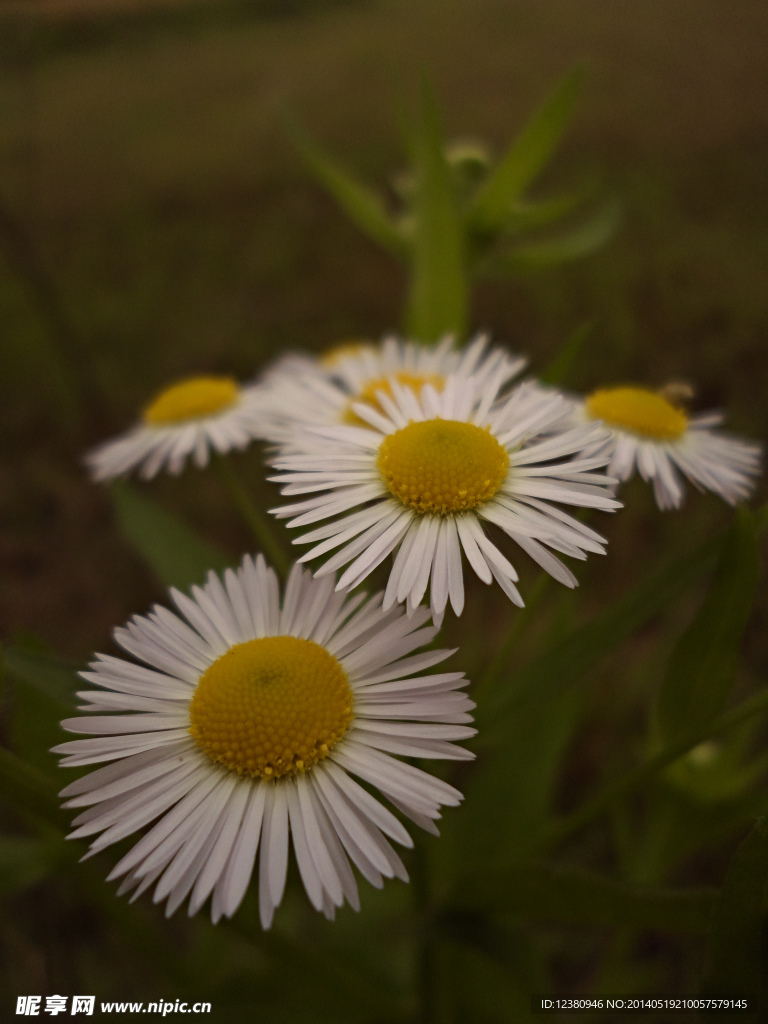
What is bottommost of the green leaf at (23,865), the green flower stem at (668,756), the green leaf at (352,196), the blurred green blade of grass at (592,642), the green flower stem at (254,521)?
the green leaf at (23,865)

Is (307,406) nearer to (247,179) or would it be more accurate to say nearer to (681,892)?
(681,892)

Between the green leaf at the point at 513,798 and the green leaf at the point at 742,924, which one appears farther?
the green leaf at the point at 513,798

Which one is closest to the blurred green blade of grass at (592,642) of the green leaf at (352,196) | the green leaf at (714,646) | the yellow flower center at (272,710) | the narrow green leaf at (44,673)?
the green leaf at (714,646)

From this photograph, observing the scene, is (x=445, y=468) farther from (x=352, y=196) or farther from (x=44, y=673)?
(x=352, y=196)

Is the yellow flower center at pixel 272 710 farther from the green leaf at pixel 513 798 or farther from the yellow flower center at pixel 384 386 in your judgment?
the green leaf at pixel 513 798

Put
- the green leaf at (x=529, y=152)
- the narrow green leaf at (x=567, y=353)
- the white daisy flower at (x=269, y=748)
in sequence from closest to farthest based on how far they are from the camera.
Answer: the white daisy flower at (x=269, y=748) < the narrow green leaf at (x=567, y=353) < the green leaf at (x=529, y=152)

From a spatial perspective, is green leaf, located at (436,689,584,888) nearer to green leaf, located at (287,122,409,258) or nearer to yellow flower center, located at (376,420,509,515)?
yellow flower center, located at (376,420,509,515)
